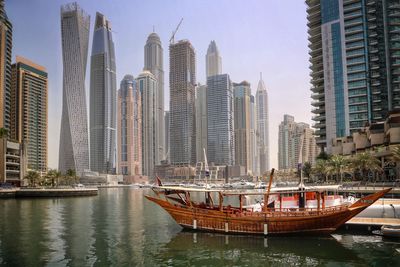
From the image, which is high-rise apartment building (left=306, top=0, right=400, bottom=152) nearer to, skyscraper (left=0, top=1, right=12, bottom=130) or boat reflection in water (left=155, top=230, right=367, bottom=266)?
boat reflection in water (left=155, top=230, right=367, bottom=266)

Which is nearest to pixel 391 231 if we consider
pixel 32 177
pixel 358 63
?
pixel 358 63

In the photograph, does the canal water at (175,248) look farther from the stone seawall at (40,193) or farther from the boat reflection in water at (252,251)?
the stone seawall at (40,193)

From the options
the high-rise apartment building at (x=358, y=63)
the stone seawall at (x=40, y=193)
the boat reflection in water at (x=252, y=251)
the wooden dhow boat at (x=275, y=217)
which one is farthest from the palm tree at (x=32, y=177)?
the boat reflection in water at (x=252, y=251)

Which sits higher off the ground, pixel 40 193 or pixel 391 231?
pixel 391 231

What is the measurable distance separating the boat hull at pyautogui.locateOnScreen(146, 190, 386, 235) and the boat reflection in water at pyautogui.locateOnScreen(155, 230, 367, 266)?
0.70 meters

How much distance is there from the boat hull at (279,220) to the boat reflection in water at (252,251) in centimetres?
70

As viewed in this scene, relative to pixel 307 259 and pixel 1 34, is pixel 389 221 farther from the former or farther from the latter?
pixel 1 34

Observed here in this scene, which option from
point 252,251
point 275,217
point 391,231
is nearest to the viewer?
point 252,251

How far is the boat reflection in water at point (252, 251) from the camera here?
97.0 feet

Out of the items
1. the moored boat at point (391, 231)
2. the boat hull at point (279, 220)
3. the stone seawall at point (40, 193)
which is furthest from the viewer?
the stone seawall at point (40, 193)

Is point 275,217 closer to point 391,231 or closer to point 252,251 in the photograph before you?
point 252,251

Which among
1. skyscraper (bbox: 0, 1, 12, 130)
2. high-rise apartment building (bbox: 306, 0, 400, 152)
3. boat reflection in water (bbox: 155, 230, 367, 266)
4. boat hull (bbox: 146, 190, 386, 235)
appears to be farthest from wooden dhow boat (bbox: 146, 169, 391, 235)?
skyscraper (bbox: 0, 1, 12, 130)

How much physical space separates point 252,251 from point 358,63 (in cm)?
11718

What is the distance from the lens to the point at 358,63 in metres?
134
